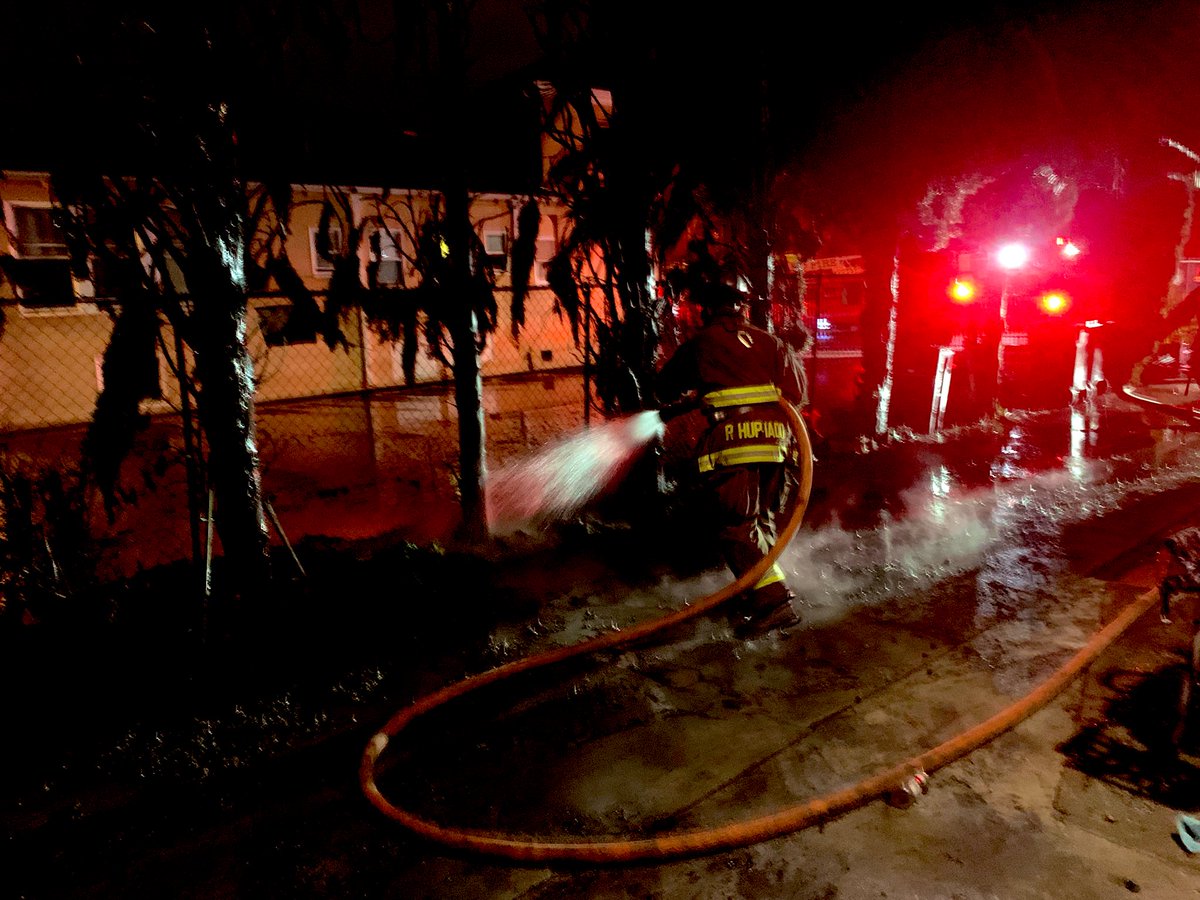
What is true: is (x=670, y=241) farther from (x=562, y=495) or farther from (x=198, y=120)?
(x=198, y=120)

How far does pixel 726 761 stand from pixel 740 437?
199 cm

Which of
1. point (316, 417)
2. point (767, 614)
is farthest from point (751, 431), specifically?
point (316, 417)

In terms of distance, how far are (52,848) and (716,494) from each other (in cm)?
357

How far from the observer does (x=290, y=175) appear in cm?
381

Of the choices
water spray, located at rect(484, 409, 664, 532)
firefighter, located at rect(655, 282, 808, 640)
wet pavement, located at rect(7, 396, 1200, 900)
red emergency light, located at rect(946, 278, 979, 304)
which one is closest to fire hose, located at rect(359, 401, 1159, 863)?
wet pavement, located at rect(7, 396, 1200, 900)

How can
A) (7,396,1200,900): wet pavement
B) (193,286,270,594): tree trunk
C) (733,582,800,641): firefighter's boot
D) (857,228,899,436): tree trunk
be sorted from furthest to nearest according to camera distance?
(857,228,899,436): tree trunk < (733,582,800,641): firefighter's boot < (193,286,270,594): tree trunk < (7,396,1200,900): wet pavement

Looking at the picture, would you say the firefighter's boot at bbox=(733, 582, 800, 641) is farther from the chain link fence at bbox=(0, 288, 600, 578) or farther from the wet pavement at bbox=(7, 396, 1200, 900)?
the chain link fence at bbox=(0, 288, 600, 578)

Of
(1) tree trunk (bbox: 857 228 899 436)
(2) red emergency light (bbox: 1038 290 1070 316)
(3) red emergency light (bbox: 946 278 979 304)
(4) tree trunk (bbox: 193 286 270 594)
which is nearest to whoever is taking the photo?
(4) tree trunk (bbox: 193 286 270 594)

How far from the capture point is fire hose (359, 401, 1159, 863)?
7.94ft

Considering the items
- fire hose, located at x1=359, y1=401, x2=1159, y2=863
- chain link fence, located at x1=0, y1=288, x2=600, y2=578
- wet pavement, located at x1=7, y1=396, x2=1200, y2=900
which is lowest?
wet pavement, located at x1=7, y1=396, x2=1200, y2=900

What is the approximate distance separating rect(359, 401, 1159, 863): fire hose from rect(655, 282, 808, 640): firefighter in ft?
2.92

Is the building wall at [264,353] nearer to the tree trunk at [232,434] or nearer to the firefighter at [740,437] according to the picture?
the firefighter at [740,437]

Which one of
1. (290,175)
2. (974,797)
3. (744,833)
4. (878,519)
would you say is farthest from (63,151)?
(878,519)

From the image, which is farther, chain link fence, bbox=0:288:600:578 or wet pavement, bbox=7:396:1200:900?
chain link fence, bbox=0:288:600:578
